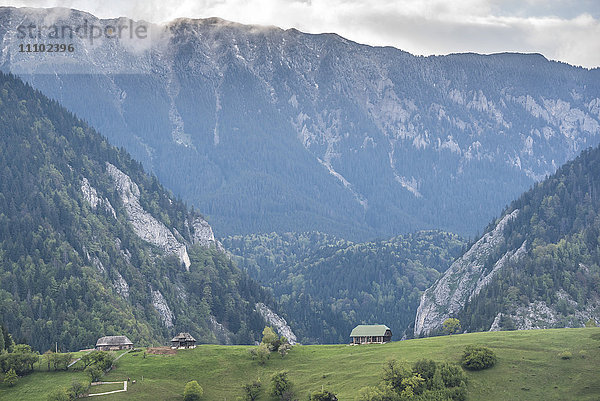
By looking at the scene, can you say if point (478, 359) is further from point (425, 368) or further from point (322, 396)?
point (322, 396)

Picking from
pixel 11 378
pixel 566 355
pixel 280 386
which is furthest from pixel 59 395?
pixel 566 355

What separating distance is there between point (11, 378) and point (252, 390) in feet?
170

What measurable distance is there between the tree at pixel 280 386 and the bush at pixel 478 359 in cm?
3593

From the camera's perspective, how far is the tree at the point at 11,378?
19200 centimetres

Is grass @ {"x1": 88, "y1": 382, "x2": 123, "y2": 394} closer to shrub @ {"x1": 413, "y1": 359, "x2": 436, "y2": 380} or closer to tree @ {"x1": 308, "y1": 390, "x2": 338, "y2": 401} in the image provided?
tree @ {"x1": 308, "y1": 390, "x2": 338, "y2": 401}

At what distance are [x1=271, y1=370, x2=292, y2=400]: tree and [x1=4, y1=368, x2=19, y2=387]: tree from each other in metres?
55.3

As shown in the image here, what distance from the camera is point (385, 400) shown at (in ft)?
541

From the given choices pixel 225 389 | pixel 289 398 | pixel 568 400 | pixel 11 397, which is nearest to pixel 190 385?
pixel 225 389

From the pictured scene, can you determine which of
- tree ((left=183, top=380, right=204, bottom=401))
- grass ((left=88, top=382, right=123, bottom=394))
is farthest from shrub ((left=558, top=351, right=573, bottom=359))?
grass ((left=88, top=382, right=123, bottom=394))

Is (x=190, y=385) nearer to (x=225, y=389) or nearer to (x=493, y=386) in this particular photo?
(x=225, y=389)

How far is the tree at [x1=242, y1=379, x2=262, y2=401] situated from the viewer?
186 meters

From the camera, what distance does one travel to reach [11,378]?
633 feet

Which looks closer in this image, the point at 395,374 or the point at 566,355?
the point at 395,374

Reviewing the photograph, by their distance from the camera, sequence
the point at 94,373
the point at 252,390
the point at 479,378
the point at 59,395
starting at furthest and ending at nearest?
the point at 94,373, the point at 252,390, the point at 59,395, the point at 479,378
